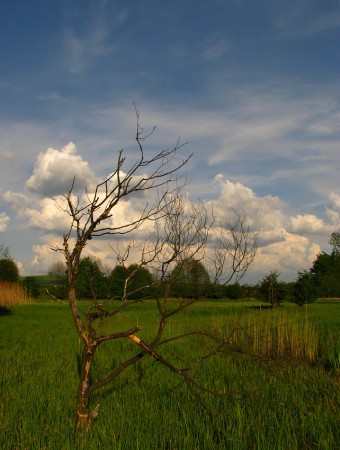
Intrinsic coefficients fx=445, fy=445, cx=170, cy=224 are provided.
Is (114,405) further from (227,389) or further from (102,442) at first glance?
(227,389)

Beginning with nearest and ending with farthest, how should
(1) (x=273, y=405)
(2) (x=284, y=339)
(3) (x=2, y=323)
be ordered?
(1) (x=273, y=405) < (2) (x=284, y=339) < (3) (x=2, y=323)

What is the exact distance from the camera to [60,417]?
191 inches

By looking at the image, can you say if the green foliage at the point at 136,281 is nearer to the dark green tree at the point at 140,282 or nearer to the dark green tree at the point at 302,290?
the dark green tree at the point at 140,282

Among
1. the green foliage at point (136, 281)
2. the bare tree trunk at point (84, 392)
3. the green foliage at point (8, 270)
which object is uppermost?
the green foliage at point (8, 270)

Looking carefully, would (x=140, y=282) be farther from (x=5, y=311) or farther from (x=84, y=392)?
(x=5, y=311)

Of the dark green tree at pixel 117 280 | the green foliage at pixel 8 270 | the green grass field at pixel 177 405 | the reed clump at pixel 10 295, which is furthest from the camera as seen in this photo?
the green foliage at pixel 8 270

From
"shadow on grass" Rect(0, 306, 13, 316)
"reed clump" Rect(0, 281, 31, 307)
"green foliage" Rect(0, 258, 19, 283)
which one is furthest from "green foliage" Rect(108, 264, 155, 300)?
"reed clump" Rect(0, 281, 31, 307)

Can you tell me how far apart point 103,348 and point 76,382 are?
3.85m

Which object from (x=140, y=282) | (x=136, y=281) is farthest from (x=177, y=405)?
(x=140, y=282)

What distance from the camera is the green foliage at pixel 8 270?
4067 centimetres

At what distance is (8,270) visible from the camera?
4150cm

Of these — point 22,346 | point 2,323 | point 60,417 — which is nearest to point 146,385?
point 60,417

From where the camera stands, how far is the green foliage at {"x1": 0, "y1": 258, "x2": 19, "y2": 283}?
4067 centimetres

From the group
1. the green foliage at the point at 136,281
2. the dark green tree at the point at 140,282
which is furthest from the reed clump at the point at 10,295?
the dark green tree at the point at 140,282
